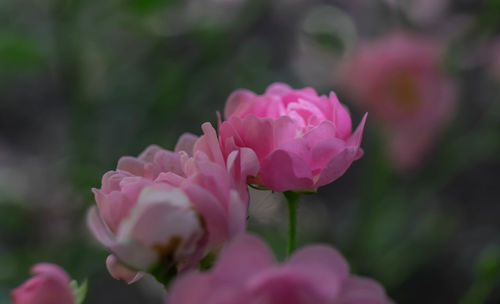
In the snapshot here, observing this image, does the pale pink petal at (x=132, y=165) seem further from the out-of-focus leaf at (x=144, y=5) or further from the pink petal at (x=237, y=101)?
the out-of-focus leaf at (x=144, y=5)

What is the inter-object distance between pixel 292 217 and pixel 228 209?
101 millimetres

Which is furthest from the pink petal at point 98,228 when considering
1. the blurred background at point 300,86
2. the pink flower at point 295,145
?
the blurred background at point 300,86

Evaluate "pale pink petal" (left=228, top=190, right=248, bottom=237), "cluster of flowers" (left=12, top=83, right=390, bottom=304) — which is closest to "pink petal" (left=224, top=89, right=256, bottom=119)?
"cluster of flowers" (left=12, top=83, right=390, bottom=304)

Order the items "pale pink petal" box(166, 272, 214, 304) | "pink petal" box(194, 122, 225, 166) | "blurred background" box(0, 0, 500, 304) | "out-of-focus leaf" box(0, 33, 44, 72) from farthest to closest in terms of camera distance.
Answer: "blurred background" box(0, 0, 500, 304) < "out-of-focus leaf" box(0, 33, 44, 72) < "pink petal" box(194, 122, 225, 166) < "pale pink petal" box(166, 272, 214, 304)

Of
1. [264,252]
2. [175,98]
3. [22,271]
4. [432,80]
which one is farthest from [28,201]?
[264,252]

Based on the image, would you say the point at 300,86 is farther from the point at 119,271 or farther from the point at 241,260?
the point at 241,260

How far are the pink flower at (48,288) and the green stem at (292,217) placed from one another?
6.6 inches

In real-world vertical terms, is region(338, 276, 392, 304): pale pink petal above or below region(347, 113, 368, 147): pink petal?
below

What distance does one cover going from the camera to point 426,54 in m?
1.47

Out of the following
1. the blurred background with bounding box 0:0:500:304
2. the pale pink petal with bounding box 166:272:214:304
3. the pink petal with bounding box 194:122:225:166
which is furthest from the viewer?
the blurred background with bounding box 0:0:500:304

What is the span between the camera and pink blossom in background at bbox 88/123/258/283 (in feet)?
1.48

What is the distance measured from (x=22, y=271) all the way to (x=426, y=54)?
0.91m

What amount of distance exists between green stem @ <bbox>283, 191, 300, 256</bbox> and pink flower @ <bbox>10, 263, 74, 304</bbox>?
168 millimetres

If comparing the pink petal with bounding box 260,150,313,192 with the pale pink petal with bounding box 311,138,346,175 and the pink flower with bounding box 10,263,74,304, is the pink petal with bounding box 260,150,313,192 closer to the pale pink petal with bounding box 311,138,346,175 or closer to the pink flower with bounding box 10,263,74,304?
the pale pink petal with bounding box 311,138,346,175
